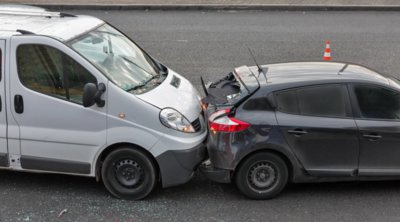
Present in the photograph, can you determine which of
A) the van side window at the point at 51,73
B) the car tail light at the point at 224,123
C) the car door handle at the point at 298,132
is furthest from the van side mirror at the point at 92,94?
the car door handle at the point at 298,132

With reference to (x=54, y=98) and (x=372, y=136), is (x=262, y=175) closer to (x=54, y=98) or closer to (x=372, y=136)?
(x=372, y=136)

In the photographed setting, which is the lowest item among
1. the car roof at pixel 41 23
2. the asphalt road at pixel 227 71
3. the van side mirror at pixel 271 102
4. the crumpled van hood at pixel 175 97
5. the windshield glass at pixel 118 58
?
the asphalt road at pixel 227 71

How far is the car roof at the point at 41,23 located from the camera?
511 centimetres

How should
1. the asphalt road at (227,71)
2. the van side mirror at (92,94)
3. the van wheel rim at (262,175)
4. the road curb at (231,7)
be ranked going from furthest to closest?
the road curb at (231,7)
the van wheel rim at (262,175)
the asphalt road at (227,71)
the van side mirror at (92,94)

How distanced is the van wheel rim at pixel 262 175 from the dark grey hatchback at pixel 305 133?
0.01 m

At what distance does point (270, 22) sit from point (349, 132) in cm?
979

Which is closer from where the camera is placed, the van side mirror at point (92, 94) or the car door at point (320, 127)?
the van side mirror at point (92, 94)

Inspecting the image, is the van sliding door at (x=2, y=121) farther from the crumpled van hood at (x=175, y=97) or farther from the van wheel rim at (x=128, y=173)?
the crumpled van hood at (x=175, y=97)

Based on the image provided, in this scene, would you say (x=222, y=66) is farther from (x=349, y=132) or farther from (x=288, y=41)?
(x=349, y=132)

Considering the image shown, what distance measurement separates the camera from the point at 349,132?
5023 mm

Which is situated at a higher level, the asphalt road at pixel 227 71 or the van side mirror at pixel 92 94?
the van side mirror at pixel 92 94

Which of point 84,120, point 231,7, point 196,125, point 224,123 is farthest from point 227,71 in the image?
point 231,7

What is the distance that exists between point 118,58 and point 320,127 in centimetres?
239

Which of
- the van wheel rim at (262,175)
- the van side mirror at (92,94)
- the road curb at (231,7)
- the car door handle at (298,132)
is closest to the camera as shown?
the van side mirror at (92,94)
